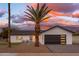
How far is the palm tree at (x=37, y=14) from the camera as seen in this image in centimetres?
192

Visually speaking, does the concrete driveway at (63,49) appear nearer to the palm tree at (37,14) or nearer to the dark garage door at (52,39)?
the dark garage door at (52,39)

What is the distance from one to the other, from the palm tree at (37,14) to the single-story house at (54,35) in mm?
56

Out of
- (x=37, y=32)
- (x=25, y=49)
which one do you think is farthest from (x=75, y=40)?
(x=25, y=49)

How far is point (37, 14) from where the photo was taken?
1.93 meters

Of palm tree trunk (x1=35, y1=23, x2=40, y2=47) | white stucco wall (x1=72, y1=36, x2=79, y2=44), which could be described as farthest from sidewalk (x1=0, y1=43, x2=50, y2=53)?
white stucco wall (x1=72, y1=36, x2=79, y2=44)

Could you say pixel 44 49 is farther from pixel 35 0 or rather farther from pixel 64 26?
pixel 35 0

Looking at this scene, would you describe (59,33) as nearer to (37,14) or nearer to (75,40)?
(75,40)

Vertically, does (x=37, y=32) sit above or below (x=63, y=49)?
above

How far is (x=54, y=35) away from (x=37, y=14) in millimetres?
300

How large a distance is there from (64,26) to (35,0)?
44 centimetres

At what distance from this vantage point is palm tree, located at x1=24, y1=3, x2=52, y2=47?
192 cm

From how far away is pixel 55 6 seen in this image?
1.93 meters

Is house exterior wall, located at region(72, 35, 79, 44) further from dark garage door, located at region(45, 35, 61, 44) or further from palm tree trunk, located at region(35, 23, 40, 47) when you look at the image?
palm tree trunk, located at region(35, 23, 40, 47)

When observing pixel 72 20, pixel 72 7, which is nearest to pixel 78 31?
pixel 72 20
